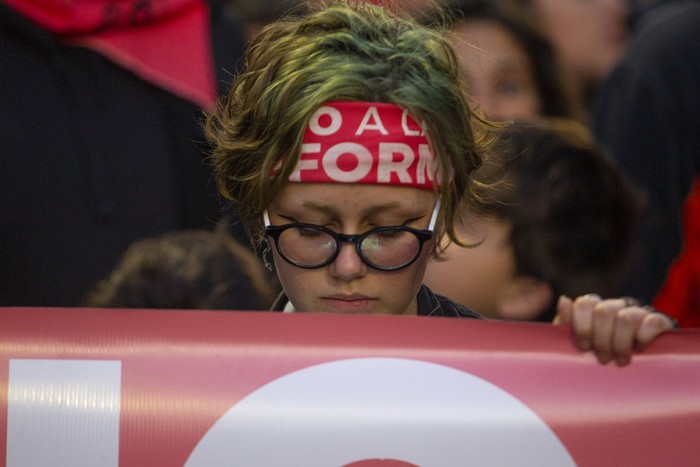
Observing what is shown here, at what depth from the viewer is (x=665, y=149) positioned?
439 centimetres

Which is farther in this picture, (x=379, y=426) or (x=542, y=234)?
(x=542, y=234)

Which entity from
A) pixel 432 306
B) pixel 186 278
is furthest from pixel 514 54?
pixel 432 306

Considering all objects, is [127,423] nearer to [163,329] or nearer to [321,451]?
[163,329]

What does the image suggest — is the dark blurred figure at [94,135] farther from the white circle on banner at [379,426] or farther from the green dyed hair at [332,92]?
the white circle on banner at [379,426]

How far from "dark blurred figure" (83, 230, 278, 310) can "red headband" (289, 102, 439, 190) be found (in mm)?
782

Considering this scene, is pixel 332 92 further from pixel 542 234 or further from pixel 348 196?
pixel 542 234

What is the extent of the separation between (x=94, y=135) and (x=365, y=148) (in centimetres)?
134

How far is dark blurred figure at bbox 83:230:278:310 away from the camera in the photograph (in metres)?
3.03

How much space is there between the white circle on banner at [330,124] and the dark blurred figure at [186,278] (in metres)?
0.81

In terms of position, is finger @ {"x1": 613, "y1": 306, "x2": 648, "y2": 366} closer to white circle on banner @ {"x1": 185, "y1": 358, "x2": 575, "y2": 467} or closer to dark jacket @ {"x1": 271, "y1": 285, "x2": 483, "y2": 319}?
white circle on banner @ {"x1": 185, "y1": 358, "x2": 575, "y2": 467}

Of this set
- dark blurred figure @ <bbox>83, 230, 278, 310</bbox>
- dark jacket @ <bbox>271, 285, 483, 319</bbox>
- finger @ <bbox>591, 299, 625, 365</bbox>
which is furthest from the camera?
dark blurred figure @ <bbox>83, 230, 278, 310</bbox>

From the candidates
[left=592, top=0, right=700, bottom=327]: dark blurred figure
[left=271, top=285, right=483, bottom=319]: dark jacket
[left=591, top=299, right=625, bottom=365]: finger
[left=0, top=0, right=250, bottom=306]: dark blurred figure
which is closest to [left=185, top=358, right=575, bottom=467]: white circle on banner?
[left=591, top=299, right=625, bottom=365]: finger

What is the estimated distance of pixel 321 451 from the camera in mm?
→ 2113

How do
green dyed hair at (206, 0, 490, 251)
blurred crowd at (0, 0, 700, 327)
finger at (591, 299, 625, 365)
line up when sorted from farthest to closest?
blurred crowd at (0, 0, 700, 327)
green dyed hair at (206, 0, 490, 251)
finger at (591, 299, 625, 365)
